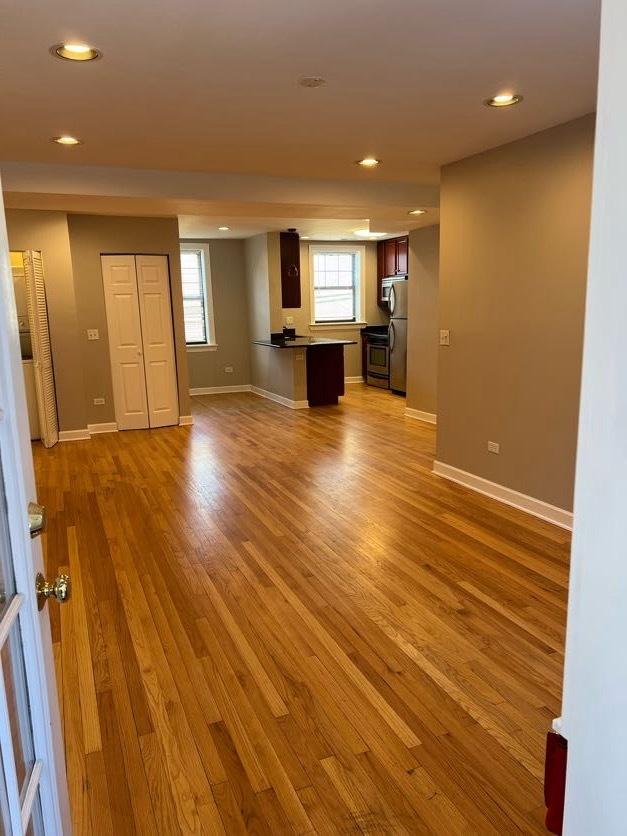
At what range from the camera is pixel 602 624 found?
25.3 inches

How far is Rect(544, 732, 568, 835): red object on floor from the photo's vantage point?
792 mm

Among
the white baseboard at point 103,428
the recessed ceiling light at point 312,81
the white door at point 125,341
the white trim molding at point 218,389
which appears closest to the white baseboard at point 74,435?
the white baseboard at point 103,428

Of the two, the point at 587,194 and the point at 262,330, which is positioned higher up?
the point at 587,194

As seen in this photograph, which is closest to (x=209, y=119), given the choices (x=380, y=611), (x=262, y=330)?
(x=380, y=611)

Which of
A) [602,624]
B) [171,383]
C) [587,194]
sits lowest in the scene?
[171,383]

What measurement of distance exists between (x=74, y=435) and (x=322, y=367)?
11.1ft

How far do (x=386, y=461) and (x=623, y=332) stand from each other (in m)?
4.85

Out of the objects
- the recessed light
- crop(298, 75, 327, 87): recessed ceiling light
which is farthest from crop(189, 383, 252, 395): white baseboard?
crop(298, 75, 327, 87): recessed ceiling light

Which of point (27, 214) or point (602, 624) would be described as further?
point (27, 214)

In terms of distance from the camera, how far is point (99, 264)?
653cm

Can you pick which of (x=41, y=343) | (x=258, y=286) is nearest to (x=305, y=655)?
(x=41, y=343)

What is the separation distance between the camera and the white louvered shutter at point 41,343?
572 centimetres

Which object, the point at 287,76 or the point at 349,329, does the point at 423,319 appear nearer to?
the point at 349,329

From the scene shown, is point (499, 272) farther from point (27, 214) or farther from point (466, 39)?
point (27, 214)
